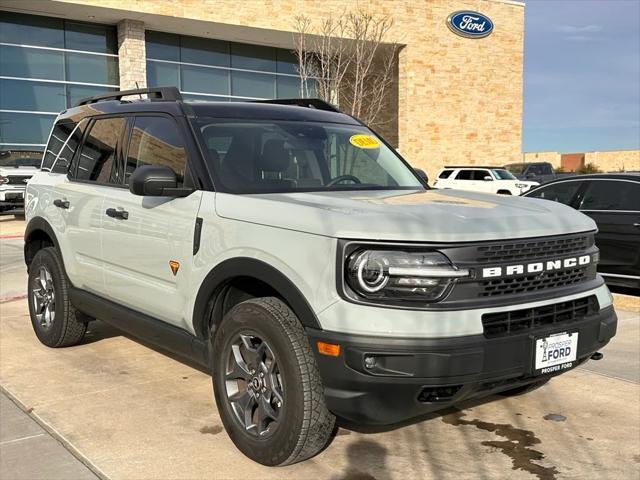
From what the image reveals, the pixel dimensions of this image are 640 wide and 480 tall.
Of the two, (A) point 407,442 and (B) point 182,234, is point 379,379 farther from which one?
(B) point 182,234

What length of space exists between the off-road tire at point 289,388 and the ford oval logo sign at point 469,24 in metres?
30.3

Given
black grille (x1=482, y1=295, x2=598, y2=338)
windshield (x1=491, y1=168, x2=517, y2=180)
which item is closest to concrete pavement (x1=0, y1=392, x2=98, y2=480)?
black grille (x1=482, y1=295, x2=598, y2=338)

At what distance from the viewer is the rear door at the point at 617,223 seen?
25.5 ft

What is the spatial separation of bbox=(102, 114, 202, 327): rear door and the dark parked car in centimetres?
580

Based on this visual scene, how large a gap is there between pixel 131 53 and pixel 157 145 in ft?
72.5

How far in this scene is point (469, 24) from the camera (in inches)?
1233

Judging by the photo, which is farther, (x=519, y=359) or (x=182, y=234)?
(x=182, y=234)

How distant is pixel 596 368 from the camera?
5.07 metres

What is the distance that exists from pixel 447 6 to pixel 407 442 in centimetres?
3038

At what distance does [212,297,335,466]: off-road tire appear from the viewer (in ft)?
9.83

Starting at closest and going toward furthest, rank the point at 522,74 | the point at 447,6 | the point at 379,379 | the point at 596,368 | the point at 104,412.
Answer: the point at 379,379 < the point at 104,412 < the point at 596,368 < the point at 447,6 < the point at 522,74

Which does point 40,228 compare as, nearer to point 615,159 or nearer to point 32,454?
point 32,454

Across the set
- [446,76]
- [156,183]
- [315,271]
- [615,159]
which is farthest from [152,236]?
[615,159]

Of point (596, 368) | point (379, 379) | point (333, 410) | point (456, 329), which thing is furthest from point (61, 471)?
point (596, 368)
